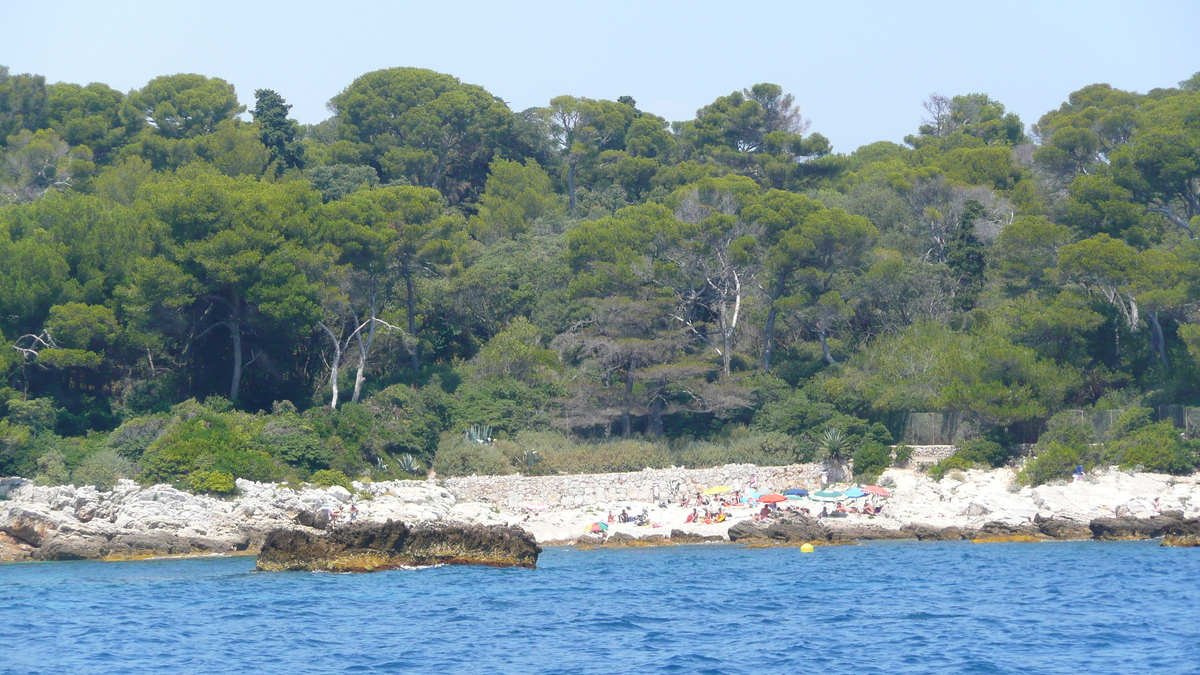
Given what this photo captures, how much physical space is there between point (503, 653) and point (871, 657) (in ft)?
16.2

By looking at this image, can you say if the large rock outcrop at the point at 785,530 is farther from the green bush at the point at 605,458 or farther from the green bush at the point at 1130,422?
the green bush at the point at 1130,422

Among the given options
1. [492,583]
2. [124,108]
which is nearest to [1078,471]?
[492,583]

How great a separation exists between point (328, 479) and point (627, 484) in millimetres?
8092

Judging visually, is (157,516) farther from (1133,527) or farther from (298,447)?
(1133,527)

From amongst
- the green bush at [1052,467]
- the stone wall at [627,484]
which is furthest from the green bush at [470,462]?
the green bush at [1052,467]

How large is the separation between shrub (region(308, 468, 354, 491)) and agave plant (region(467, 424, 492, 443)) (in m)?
4.58

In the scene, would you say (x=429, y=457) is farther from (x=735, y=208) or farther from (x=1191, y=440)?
(x=1191, y=440)

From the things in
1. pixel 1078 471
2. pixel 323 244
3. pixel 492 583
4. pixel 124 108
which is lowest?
pixel 492 583

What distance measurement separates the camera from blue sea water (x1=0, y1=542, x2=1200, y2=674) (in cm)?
1583

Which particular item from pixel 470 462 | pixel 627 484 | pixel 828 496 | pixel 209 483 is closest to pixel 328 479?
pixel 209 483

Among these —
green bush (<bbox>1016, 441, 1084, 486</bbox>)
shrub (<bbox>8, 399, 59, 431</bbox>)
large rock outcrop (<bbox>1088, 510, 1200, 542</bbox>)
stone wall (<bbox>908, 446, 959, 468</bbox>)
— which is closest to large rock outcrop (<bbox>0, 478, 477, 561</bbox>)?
shrub (<bbox>8, 399, 59, 431</bbox>)

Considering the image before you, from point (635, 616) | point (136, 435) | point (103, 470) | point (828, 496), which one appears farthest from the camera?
point (136, 435)

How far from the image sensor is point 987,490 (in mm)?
31703

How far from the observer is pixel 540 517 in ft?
104
